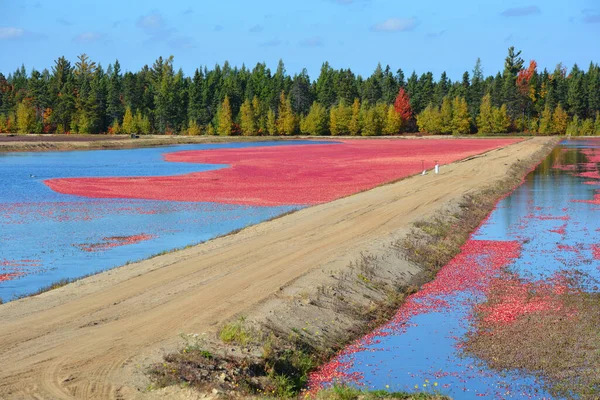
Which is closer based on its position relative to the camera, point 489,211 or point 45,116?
point 489,211

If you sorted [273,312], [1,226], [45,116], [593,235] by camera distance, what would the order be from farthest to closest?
[45,116], [1,226], [593,235], [273,312]

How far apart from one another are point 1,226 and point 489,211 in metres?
26.2

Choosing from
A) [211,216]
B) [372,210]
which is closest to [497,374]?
[372,210]

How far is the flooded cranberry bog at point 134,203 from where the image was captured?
28719 mm

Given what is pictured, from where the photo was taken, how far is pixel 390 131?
18938cm

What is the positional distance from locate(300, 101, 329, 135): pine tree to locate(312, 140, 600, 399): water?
146m

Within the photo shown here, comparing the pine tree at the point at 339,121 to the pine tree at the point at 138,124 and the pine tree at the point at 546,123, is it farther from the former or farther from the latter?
the pine tree at the point at 138,124

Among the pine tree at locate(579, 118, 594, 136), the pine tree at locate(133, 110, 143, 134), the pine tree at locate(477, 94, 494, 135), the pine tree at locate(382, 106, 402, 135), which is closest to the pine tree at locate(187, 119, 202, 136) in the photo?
the pine tree at locate(133, 110, 143, 134)

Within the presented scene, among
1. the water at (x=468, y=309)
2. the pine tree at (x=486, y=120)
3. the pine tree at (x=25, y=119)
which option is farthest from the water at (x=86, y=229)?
the pine tree at (x=486, y=120)

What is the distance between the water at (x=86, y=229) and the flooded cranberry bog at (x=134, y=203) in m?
0.04

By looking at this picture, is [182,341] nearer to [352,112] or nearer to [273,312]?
[273,312]

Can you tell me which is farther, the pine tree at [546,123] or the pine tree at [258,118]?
the pine tree at [258,118]

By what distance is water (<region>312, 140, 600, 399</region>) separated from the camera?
1509 cm

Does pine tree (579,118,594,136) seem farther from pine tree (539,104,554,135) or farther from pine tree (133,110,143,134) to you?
pine tree (133,110,143,134)
